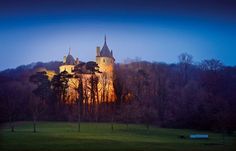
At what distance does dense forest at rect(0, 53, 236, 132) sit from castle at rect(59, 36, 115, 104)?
45 cm

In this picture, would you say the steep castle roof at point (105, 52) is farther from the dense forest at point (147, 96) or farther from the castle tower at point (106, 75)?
the dense forest at point (147, 96)

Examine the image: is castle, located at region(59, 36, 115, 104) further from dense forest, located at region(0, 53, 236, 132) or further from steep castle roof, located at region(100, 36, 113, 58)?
dense forest, located at region(0, 53, 236, 132)

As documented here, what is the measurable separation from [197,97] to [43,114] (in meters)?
10.4

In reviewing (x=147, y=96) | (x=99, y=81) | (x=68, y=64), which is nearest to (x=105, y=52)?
(x=99, y=81)

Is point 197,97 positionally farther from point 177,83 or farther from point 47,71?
point 47,71

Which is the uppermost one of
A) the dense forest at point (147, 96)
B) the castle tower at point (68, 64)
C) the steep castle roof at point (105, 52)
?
the steep castle roof at point (105, 52)

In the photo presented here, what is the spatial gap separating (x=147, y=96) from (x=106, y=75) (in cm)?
411

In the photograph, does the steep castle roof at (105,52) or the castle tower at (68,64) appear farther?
the castle tower at (68,64)

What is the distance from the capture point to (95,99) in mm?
23375

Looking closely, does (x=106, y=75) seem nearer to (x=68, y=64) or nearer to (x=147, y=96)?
(x=68, y=64)

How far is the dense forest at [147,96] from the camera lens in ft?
71.4

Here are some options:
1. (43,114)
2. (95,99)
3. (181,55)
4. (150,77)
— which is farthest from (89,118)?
(181,55)

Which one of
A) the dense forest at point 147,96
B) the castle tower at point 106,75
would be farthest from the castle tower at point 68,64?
the castle tower at point 106,75

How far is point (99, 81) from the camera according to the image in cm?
2314
